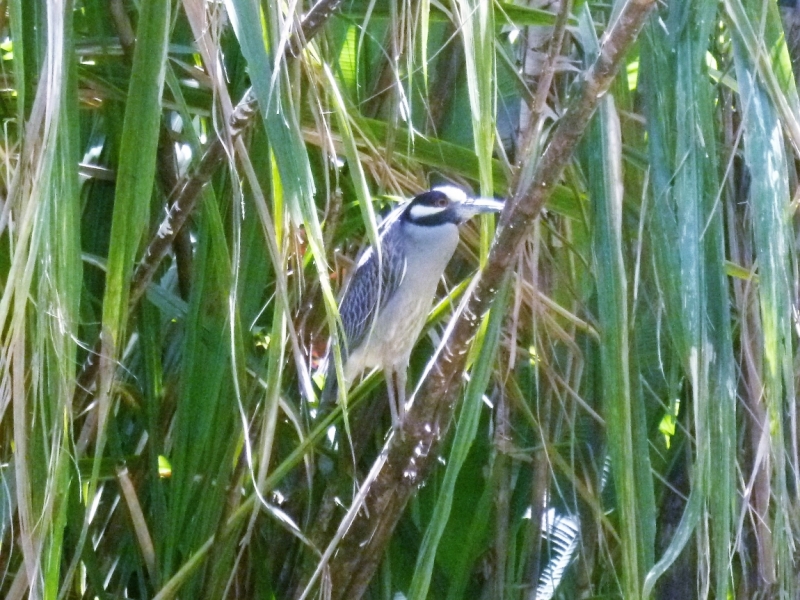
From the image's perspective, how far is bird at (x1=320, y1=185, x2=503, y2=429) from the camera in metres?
1.96

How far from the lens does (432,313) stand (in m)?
1.61

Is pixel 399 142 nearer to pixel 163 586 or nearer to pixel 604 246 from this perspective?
pixel 604 246

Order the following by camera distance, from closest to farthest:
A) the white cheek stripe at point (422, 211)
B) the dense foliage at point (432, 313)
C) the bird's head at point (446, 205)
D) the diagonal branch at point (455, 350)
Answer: the dense foliage at point (432, 313) → the diagonal branch at point (455, 350) → the bird's head at point (446, 205) → the white cheek stripe at point (422, 211)

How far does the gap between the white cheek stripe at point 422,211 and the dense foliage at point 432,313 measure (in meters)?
0.07

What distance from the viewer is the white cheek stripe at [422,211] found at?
199 centimetres

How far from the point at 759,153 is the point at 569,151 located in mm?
220

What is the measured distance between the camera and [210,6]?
984 millimetres

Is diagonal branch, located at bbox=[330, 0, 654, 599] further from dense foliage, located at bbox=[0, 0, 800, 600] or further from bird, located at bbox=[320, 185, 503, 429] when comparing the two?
bird, located at bbox=[320, 185, 503, 429]

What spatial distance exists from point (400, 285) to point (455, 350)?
1081 millimetres

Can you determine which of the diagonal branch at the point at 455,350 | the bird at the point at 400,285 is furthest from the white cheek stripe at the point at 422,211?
the diagonal branch at the point at 455,350

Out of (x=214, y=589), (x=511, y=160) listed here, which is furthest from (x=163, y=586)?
(x=511, y=160)

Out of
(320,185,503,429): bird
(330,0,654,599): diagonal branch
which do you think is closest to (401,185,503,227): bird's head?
(320,185,503,429): bird

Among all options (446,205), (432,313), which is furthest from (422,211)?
(432,313)

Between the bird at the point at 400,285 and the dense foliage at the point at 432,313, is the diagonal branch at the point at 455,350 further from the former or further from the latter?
the bird at the point at 400,285
